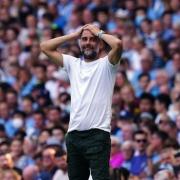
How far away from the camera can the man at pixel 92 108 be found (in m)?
9.47

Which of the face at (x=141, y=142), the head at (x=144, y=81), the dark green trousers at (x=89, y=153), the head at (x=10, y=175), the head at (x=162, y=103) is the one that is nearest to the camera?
the dark green trousers at (x=89, y=153)

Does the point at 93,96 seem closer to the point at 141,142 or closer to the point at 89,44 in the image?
the point at 89,44

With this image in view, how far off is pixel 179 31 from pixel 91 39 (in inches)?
282

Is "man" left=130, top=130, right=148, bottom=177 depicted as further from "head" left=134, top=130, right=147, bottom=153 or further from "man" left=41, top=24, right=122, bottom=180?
"man" left=41, top=24, right=122, bottom=180

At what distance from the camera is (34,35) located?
18.6 meters

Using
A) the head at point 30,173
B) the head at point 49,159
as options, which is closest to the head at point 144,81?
the head at point 49,159

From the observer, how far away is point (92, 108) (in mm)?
→ 9484

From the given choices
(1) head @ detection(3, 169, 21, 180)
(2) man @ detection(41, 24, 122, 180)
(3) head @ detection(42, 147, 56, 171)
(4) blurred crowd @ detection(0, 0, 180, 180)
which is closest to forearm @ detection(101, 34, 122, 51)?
(2) man @ detection(41, 24, 122, 180)

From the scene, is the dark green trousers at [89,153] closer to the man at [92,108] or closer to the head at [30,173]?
the man at [92,108]

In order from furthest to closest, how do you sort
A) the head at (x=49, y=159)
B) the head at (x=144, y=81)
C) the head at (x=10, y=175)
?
1. the head at (x=144, y=81)
2. the head at (x=49, y=159)
3. the head at (x=10, y=175)

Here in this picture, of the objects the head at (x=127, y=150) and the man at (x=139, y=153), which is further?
the head at (x=127, y=150)

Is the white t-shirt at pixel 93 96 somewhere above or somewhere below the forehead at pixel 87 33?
below

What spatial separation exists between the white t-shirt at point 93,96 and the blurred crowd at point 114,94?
1.65m

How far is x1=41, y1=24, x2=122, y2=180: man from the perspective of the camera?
373 inches
